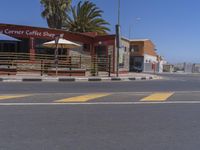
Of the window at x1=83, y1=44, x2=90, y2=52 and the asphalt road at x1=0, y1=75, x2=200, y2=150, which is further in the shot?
the window at x1=83, y1=44, x2=90, y2=52

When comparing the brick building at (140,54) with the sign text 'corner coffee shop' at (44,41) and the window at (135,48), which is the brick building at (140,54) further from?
the sign text 'corner coffee shop' at (44,41)

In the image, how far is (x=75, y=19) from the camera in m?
61.2

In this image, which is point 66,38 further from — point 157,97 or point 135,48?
point 135,48

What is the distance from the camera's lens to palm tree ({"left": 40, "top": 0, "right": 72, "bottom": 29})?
5988cm

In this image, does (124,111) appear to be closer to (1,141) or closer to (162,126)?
(162,126)

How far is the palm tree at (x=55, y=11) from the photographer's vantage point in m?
59.9

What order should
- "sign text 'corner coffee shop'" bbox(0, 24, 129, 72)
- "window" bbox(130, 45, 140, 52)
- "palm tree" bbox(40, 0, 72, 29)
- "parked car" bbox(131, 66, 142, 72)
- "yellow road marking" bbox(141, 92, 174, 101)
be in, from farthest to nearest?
1. "window" bbox(130, 45, 140, 52)
2. "parked car" bbox(131, 66, 142, 72)
3. "palm tree" bbox(40, 0, 72, 29)
4. "sign text 'corner coffee shop'" bbox(0, 24, 129, 72)
5. "yellow road marking" bbox(141, 92, 174, 101)

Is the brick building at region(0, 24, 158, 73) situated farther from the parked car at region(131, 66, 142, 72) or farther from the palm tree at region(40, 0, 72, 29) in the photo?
the parked car at region(131, 66, 142, 72)

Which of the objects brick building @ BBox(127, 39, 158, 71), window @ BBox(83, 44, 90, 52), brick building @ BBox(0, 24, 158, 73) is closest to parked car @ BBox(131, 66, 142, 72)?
brick building @ BBox(127, 39, 158, 71)

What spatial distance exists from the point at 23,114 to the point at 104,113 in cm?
189

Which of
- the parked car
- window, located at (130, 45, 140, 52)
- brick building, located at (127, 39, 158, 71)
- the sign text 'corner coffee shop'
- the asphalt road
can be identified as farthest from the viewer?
window, located at (130, 45, 140, 52)

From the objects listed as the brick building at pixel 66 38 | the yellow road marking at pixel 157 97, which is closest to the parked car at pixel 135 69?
the brick building at pixel 66 38

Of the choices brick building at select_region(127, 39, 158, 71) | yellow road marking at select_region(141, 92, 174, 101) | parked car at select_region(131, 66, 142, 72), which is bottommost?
parked car at select_region(131, 66, 142, 72)

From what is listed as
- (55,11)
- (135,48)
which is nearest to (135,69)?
(135,48)
